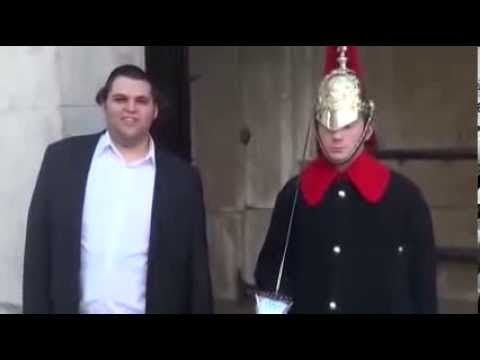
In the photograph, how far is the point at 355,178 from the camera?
3291mm

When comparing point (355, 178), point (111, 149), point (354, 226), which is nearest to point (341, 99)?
point (355, 178)

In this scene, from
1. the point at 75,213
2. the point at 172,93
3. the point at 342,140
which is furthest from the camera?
the point at 172,93

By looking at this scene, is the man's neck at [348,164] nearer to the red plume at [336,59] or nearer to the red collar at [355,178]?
the red collar at [355,178]

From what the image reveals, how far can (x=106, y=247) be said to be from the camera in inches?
134

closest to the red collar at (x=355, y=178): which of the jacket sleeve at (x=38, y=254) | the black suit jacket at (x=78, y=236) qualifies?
the black suit jacket at (x=78, y=236)

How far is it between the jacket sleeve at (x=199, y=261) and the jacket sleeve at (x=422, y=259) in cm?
72

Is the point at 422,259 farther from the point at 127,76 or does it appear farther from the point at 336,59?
the point at 127,76

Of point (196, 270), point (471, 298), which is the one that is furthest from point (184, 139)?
point (471, 298)

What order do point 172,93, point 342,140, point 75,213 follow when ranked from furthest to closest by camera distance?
point 172,93, point 75,213, point 342,140

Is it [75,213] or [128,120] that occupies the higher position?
[128,120]

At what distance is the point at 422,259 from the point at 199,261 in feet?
2.54

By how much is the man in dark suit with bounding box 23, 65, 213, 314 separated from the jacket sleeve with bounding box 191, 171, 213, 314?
0.04 ft
